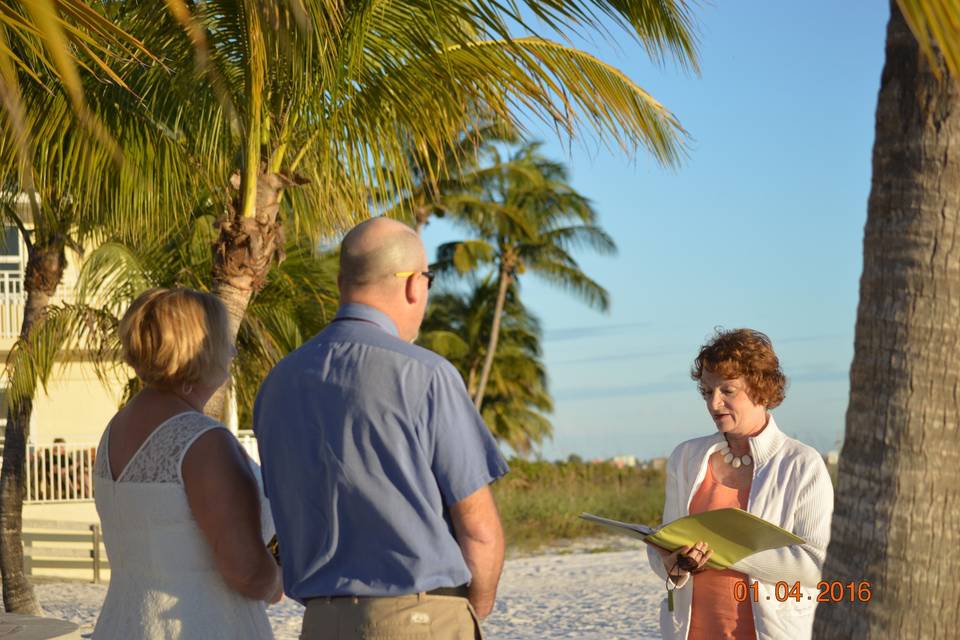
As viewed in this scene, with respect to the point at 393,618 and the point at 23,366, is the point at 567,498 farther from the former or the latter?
the point at 393,618

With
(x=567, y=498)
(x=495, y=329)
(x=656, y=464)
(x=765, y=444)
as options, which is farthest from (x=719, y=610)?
(x=495, y=329)

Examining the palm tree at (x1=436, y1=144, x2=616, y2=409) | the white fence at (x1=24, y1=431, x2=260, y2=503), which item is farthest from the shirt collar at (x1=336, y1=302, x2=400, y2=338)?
the palm tree at (x1=436, y1=144, x2=616, y2=409)

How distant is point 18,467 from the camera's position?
11.0 metres

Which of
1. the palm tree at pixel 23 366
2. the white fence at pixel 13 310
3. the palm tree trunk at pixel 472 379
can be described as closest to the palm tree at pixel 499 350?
the palm tree trunk at pixel 472 379

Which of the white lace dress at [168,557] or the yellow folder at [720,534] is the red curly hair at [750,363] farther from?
the white lace dress at [168,557]

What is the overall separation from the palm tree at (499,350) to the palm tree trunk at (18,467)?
87.6ft

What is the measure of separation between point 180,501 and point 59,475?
17.2 meters

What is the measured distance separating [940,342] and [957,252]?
215 mm

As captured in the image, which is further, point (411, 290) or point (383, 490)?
point (411, 290)

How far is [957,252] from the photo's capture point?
9.23 ft

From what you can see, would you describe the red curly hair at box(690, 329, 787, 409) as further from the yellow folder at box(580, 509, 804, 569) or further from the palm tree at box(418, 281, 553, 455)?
the palm tree at box(418, 281, 553, 455)

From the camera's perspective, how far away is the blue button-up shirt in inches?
109

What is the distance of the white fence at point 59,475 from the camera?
18969 millimetres

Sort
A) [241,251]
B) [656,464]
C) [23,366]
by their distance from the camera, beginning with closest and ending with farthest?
[241,251]
[23,366]
[656,464]
